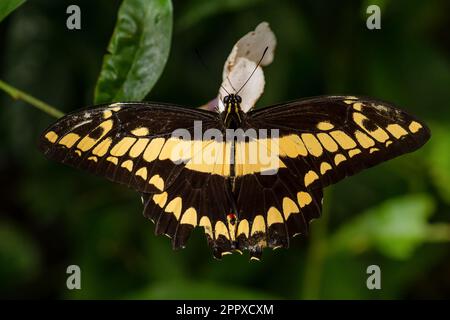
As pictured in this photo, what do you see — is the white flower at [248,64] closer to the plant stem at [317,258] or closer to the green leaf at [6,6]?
the green leaf at [6,6]

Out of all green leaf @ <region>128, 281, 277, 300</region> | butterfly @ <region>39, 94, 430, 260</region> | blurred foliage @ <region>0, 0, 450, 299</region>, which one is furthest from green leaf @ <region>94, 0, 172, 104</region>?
green leaf @ <region>128, 281, 277, 300</region>

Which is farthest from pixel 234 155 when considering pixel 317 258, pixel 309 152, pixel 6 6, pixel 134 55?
pixel 317 258

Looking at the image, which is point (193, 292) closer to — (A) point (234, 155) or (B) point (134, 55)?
(A) point (234, 155)

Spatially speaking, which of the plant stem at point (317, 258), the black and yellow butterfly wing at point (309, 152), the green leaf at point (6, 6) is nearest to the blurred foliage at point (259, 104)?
the plant stem at point (317, 258)

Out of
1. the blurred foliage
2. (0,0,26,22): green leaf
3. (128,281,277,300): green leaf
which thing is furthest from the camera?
the blurred foliage

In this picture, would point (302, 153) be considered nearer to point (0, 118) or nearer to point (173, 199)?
point (173, 199)

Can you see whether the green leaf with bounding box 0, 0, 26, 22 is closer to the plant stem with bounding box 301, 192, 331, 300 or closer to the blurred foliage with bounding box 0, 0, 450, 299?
the blurred foliage with bounding box 0, 0, 450, 299
